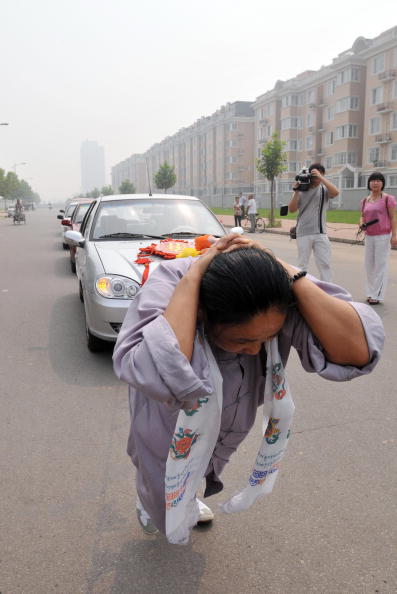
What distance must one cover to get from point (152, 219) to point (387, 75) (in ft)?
156

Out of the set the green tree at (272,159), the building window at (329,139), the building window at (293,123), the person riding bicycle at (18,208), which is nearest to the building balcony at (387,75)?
the building window at (329,139)

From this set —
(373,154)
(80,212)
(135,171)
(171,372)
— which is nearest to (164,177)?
(373,154)

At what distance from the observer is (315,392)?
3928 millimetres

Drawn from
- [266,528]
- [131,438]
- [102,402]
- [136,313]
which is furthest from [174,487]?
[102,402]

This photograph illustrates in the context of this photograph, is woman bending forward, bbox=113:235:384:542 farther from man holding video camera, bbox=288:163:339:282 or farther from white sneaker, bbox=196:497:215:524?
man holding video camera, bbox=288:163:339:282

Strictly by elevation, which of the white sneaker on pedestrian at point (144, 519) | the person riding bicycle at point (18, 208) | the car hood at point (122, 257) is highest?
the person riding bicycle at point (18, 208)

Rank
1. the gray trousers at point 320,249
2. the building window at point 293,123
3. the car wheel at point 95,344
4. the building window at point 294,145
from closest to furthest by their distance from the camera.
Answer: the car wheel at point 95,344
the gray trousers at point 320,249
the building window at point 293,123
the building window at point 294,145

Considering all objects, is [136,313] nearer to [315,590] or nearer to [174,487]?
[174,487]

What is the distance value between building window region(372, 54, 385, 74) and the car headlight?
4999 centimetres

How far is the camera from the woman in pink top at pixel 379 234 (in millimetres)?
6910

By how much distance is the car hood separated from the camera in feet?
14.6

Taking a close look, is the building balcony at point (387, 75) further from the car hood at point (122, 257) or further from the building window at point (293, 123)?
the car hood at point (122, 257)

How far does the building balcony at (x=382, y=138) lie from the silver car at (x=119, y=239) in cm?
4549

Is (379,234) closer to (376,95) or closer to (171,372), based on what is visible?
(171,372)
